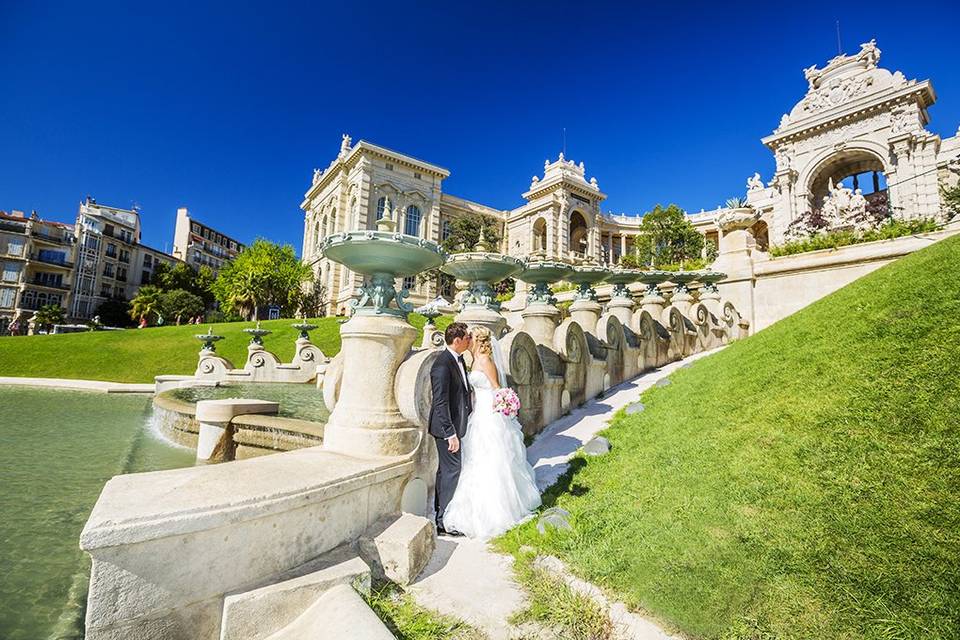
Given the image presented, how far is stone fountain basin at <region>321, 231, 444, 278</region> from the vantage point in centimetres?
386

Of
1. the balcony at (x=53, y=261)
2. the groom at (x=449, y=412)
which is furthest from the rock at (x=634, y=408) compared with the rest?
the balcony at (x=53, y=261)

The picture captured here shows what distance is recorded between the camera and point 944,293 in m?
4.35

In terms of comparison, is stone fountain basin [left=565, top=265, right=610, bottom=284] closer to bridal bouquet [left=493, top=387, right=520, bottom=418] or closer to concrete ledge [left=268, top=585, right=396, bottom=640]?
bridal bouquet [left=493, top=387, right=520, bottom=418]

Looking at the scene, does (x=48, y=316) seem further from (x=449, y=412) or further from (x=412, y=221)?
(x=449, y=412)

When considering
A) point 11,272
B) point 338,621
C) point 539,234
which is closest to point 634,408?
point 338,621

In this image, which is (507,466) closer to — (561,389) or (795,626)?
(795,626)

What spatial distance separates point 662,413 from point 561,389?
177 centimetres

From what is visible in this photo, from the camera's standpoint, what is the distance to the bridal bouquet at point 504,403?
4.04 metres

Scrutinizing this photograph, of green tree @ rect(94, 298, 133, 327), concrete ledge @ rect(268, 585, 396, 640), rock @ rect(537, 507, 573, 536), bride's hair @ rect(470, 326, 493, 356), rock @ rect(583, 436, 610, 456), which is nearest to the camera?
concrete ledge @ rect(268, 585, 396, 640)

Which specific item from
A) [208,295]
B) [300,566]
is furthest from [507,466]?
[208,295]

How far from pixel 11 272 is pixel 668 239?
7442 cm

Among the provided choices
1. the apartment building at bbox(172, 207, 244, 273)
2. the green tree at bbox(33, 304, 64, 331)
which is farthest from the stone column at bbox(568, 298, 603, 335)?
the apartment building at bbox(172, 207, 244, 273)

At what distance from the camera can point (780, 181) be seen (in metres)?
33.6

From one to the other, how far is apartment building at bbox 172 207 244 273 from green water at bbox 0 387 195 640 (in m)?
72.8
